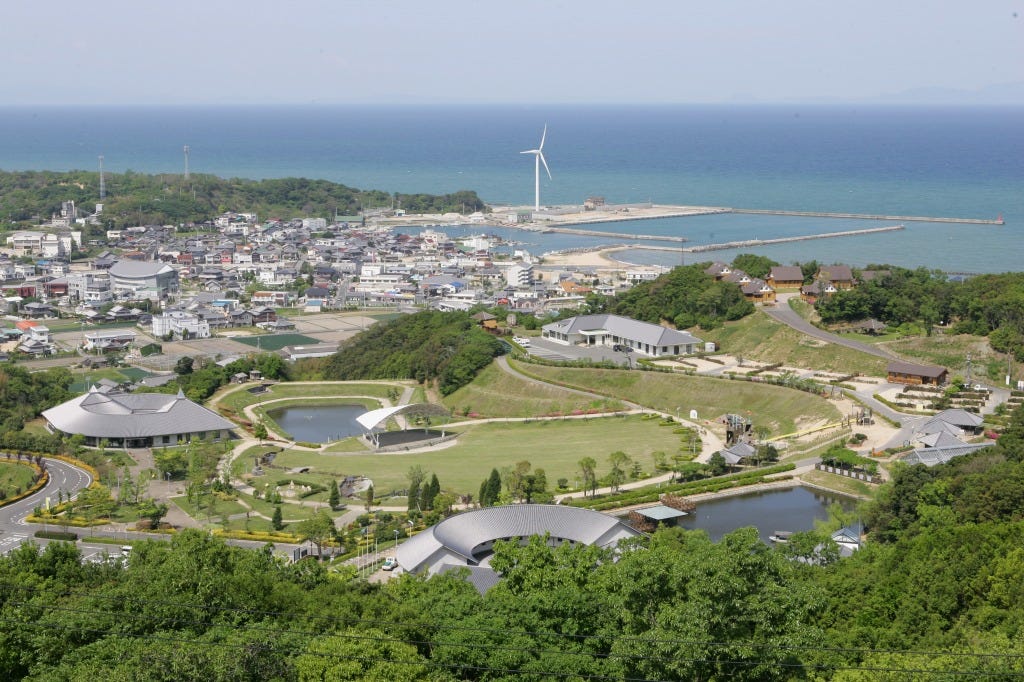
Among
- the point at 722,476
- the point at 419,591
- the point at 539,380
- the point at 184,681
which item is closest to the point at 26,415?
the point at 539,380

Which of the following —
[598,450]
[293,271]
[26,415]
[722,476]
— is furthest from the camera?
[293,271]

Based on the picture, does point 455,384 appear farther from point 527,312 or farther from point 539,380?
point 527,312

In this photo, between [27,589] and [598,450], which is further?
[598,450]

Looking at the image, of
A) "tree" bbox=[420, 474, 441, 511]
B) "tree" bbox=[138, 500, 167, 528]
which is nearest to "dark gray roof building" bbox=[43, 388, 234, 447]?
"tree" bbox=[138, 500, 167, 528]

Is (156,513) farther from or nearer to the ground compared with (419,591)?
nearer to the ground

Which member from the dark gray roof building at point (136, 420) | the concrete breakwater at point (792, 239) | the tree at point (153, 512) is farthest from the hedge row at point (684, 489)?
the concrete breakwater at point (792, 239)

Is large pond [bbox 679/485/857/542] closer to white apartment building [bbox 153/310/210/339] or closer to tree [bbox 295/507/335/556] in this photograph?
tree [bbox 295/507/335/556]

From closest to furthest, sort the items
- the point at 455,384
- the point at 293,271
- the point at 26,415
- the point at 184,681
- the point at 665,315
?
the point at 184,681, the point at 26,415, the point at 455,384, the point at 665,315, the point at 293,271
